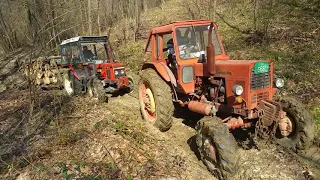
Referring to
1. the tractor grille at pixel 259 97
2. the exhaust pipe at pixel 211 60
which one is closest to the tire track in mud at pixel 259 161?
the tractor grille at pixel 259 97

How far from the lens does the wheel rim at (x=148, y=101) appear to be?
6102 mm

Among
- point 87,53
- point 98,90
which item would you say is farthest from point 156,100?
point 87,53

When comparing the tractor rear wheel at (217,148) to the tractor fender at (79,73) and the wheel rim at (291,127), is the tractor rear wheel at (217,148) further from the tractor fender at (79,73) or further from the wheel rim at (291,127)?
the tractor fender at (79,73)

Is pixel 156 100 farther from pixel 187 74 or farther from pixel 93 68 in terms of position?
pixel 93 68

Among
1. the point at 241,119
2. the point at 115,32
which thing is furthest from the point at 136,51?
the point at 241,119

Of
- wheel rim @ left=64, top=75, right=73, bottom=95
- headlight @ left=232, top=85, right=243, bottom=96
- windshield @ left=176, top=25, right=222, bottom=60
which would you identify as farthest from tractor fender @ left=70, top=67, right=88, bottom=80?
headlight @ left=232, top=85, right=243, bottom=96

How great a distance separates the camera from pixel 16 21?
72.9 ft

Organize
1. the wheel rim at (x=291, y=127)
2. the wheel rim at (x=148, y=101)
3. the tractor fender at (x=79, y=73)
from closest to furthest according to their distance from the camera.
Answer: the wheel rim at (x=291, y=127), the wheel rim at (x=148, y=101), the tractor fender at (x=79, y=73)

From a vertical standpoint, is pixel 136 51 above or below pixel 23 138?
above

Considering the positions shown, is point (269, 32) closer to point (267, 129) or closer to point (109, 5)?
point (267, 129)

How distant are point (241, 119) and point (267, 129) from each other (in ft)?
1.42

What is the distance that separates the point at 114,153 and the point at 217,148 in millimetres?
1684

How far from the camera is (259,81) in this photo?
4.63 metres

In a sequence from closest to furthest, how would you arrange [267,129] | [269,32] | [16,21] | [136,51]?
[267,129] → [269,32] → [136,51] → [16,21]
